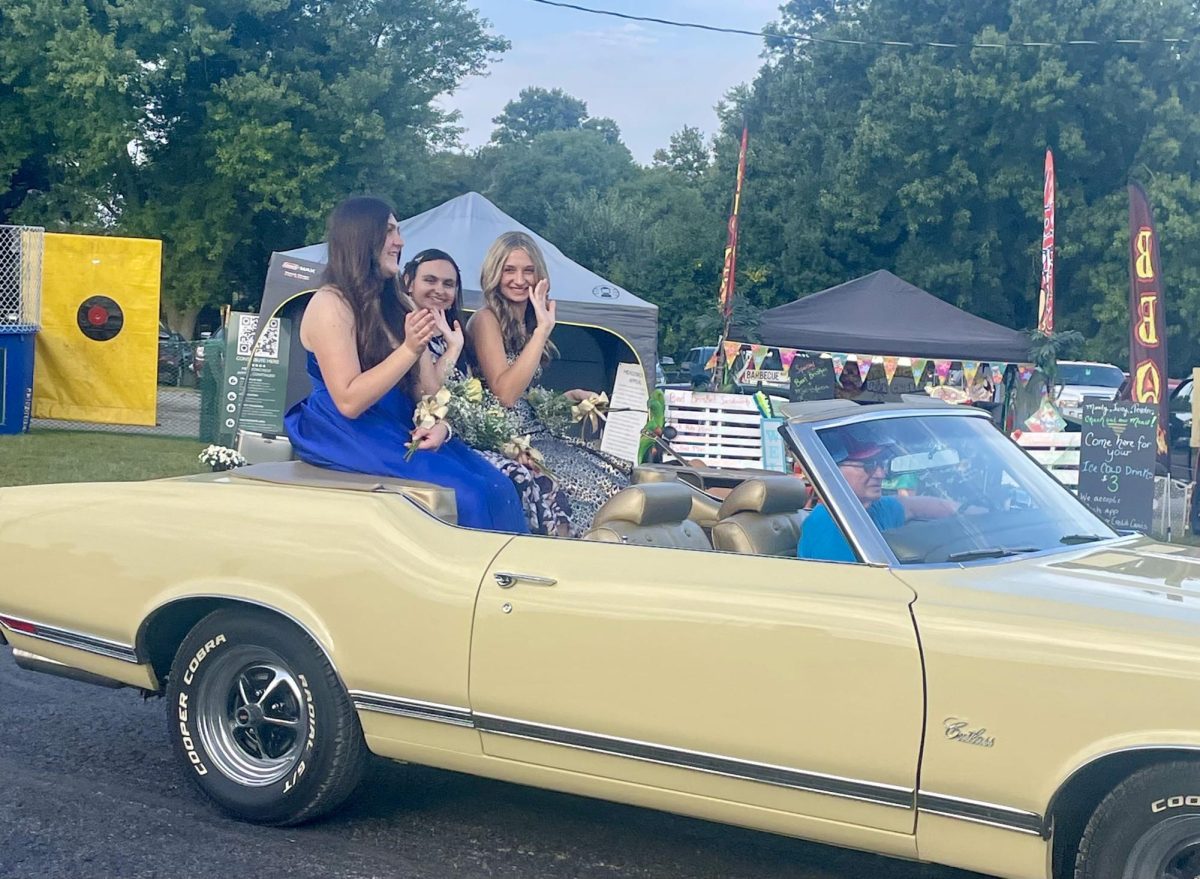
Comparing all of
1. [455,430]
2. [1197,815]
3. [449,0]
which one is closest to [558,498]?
[455,430]

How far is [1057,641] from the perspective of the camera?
2971mm

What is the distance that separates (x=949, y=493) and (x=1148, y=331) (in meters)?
9.00

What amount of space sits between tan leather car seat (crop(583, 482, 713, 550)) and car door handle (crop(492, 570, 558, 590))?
1.10 feet

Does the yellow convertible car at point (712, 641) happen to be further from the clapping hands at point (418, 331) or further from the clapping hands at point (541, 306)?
the clapping hands at point (541, 306)

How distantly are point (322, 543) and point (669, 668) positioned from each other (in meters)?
1.18

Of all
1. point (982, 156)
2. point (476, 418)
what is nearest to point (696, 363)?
point (982, 156)

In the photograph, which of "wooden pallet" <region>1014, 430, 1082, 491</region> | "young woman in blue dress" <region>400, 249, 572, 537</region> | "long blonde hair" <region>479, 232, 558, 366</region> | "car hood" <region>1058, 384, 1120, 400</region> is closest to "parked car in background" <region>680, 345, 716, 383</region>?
"car hood" <region>1058, 384, 1120, 400</region>

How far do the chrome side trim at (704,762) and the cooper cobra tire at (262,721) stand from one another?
55 centimetres

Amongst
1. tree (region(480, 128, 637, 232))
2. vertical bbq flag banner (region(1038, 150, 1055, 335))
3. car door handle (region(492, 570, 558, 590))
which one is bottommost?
car door handle (region(492, 570, 558, 590))

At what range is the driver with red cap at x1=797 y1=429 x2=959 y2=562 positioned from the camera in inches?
140

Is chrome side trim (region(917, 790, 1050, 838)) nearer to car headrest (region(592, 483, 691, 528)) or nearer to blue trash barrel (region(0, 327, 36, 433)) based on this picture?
car headrest (region(592, 483, 691, 528))

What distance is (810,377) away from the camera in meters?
16.3

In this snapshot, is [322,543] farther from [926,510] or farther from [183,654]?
[926,510]

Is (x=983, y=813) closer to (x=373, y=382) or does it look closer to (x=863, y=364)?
(x=373, y=382)
